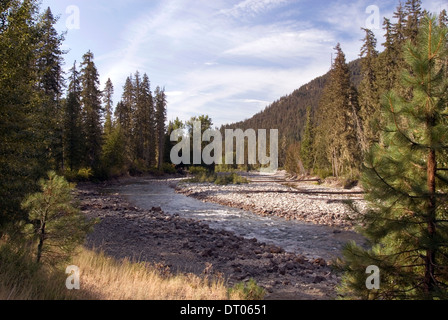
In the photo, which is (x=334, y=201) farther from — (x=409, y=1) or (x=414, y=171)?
(x=409, y=1)

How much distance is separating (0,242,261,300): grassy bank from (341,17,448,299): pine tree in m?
2.45

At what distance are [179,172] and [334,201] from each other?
40.3 meters

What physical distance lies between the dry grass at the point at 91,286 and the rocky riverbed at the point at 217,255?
1962 millimetres

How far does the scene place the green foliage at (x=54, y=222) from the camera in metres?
4.47

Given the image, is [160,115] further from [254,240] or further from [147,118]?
[254,240]

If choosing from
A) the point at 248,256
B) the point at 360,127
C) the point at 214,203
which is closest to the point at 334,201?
the point at 214,203

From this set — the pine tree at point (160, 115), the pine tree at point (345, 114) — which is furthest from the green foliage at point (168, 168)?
the pine tree at point (345, 114)

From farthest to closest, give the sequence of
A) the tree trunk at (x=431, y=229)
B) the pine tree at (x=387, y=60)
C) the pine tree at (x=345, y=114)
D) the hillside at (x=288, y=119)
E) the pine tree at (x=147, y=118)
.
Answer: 1. the hillside at (x=288, y=119)
2. the pine tree at (x=147, y=118)
3. the pine tree at (x=345, y=114)
4. the pine tree at (x=387, y=60)
5. the tree trunk at (x=431, y=229)

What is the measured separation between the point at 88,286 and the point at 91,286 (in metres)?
0.05

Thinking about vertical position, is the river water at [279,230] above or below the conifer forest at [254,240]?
below

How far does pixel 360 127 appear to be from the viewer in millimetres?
33688

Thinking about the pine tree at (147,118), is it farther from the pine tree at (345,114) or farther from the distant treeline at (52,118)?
the pine tree at (345,114)

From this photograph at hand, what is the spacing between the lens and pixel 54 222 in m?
4.52

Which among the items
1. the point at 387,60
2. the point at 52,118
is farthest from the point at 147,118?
the point at 52,118
